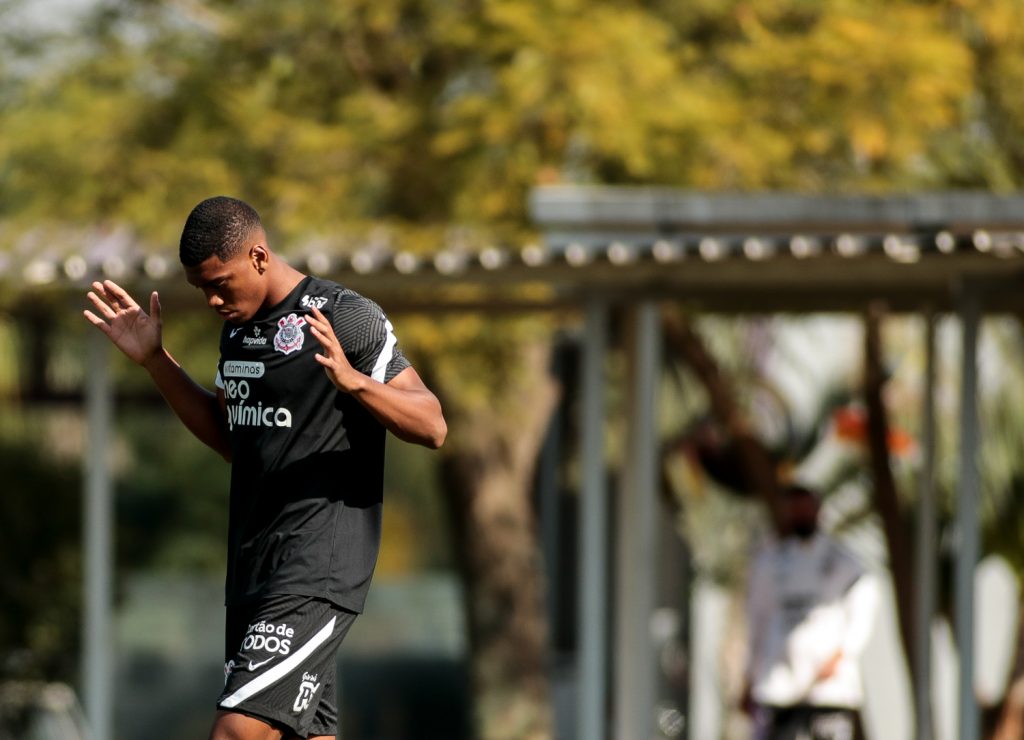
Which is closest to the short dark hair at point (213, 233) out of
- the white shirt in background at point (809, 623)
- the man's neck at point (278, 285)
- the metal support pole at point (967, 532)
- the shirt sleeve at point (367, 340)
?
the man's neck at point (278, 285)

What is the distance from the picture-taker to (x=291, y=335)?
14.1ft

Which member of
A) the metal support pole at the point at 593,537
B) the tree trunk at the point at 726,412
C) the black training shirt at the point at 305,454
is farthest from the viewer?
the tree trunk at the point at 726,412

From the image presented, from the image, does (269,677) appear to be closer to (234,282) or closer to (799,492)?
(234,282)

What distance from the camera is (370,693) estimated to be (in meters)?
15.8

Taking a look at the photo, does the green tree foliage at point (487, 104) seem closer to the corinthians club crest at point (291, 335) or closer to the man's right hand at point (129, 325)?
the man's right hand at point (129, 325)

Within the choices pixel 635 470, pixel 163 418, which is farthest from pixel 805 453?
pixel 163 418

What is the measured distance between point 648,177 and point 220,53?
3076 millimetres

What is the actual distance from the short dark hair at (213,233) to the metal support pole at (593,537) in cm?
514

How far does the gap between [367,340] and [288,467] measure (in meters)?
0.33

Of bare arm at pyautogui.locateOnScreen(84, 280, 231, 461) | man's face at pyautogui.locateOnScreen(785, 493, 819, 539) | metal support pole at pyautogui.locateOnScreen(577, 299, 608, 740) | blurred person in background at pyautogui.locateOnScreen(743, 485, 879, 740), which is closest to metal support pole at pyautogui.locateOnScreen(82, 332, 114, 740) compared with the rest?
metal support pole at pyautogui.locateOnScreen(577, 299, 608, 740)

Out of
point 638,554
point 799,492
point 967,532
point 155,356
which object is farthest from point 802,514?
point 155,356

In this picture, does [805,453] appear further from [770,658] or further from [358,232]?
[770,658]

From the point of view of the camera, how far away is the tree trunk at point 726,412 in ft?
42.2

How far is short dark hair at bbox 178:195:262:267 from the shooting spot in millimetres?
4148
